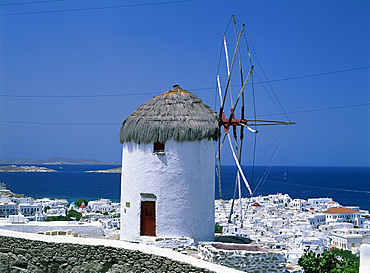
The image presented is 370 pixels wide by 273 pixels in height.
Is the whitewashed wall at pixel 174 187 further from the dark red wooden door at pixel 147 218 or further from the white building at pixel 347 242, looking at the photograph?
the white building at pixel 347 242

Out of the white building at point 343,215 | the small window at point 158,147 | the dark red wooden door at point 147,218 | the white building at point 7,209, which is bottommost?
the white building at point 343,215

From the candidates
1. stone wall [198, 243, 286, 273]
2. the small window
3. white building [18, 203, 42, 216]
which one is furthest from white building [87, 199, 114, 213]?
stone wall [198, 243, 286, 273]

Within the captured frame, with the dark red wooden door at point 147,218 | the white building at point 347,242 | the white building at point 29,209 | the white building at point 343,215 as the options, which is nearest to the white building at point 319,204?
the white building at point 343,215

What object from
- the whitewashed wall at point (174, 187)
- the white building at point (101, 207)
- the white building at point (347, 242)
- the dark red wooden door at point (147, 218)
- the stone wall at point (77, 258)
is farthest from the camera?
the white building at point (101, 207)

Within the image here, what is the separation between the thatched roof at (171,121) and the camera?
9.74 m

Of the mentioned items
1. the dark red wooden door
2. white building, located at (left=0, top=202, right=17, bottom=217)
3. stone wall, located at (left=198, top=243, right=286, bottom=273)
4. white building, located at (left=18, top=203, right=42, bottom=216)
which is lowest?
white building, located at (left=18, top=203, right=42, bottom=216)

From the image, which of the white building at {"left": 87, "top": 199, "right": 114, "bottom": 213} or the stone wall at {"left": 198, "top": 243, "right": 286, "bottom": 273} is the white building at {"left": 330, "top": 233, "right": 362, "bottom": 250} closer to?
the stone wall at {"left": 198, "top": 243, "right": 286, "bottom": 273}

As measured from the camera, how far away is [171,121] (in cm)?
980

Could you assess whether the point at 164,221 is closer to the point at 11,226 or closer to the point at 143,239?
the point at 143,239

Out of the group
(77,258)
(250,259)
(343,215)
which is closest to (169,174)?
(250,259)

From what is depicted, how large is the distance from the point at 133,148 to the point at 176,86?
2071 millimetres

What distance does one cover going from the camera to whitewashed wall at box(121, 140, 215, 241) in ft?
31.7

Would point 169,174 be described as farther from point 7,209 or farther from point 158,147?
point 7,209

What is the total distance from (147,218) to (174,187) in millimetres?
984
